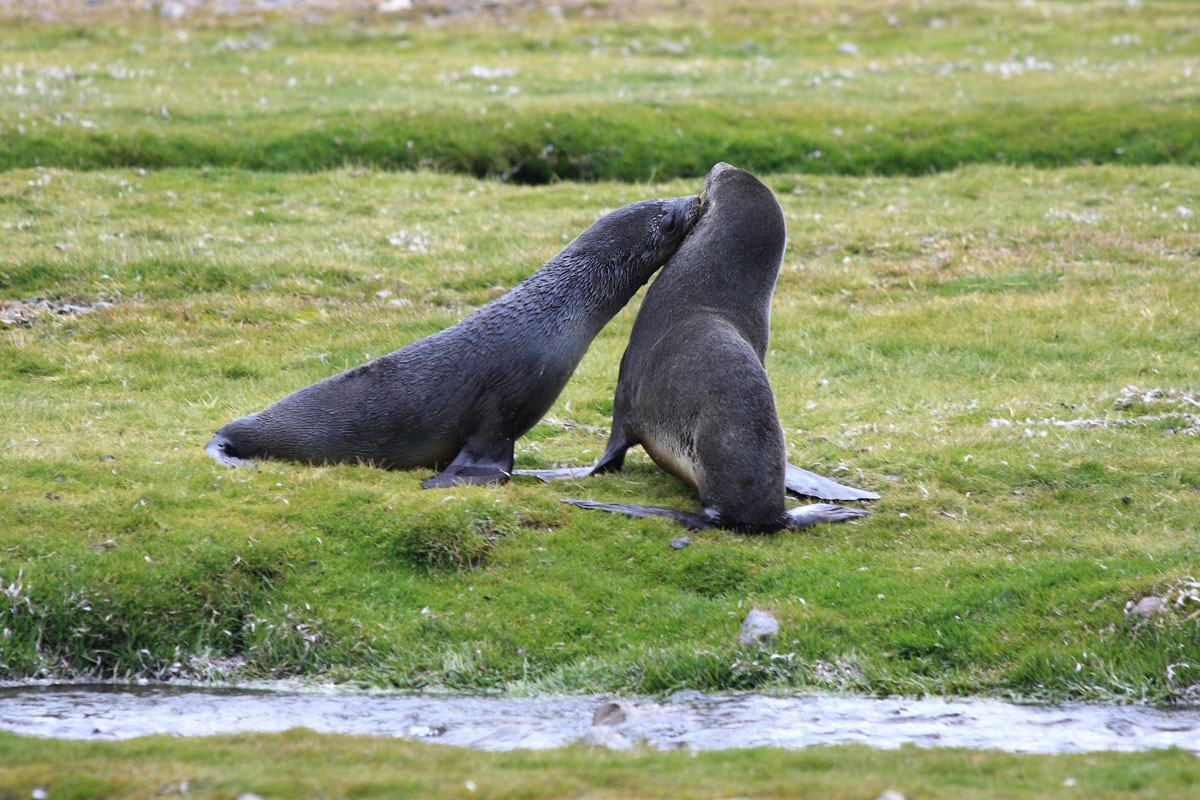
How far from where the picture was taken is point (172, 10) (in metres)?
34.9

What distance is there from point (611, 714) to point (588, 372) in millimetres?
6880

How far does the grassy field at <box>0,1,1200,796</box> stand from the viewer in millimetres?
7125

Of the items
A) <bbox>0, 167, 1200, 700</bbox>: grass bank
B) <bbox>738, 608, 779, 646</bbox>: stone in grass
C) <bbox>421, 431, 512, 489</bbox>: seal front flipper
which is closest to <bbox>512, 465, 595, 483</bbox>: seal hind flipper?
<bbox>421, 431, 512, 489</bbox>: seal front flipper

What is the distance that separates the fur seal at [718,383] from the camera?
334 inches

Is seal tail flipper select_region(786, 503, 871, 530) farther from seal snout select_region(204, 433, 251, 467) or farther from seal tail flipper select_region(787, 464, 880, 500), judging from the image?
seal snout select_region(204, 433, 251, 467)

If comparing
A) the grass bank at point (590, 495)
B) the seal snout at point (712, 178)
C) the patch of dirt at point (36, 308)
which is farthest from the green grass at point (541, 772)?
the patch of dirt at point (36, 308)

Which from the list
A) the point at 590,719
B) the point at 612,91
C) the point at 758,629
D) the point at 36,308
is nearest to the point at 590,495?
the point at 758,629

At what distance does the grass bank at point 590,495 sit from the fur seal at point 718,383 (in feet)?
0.93

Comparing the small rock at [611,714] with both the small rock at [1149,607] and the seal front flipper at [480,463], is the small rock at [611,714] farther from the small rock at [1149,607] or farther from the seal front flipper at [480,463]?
the small rock at [1149,607]

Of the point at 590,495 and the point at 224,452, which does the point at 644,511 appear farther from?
the point at 224,452

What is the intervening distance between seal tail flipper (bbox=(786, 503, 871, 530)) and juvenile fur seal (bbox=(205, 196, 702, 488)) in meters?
2.28

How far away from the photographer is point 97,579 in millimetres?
7285

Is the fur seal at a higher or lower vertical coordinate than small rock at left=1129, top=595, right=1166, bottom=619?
higher

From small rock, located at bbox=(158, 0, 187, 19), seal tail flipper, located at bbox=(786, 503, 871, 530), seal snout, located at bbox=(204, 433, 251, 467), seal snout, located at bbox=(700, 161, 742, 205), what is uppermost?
small rock, located at bbox=(158, 0, 187, 19)
